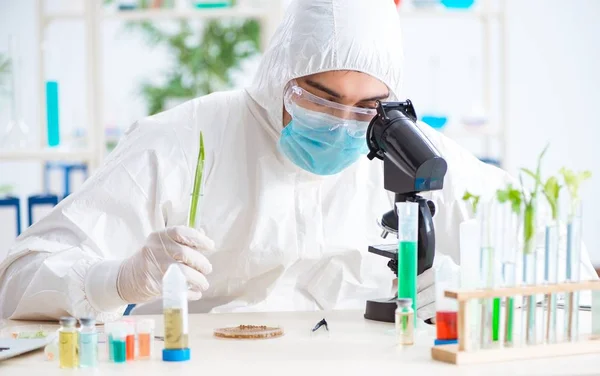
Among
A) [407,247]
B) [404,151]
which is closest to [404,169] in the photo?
[404,151]

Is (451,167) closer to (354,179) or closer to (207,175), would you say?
(354,179)

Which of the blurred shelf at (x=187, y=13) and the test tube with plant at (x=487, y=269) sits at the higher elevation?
the blurred shelf at (x=187, y=13)

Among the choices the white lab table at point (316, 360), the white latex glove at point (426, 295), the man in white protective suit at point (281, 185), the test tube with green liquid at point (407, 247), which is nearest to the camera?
the white lab table at point (316, 360)

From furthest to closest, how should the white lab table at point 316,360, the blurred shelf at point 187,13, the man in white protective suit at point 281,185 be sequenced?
the blurred shelf at point 187,13 → the man in white protective suit at point 281,185 → the white lab table at point 316,360

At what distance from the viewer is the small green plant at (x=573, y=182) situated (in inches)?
51.4

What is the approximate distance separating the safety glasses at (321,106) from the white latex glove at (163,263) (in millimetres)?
533

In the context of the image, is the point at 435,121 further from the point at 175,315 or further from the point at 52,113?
the point at 175,315

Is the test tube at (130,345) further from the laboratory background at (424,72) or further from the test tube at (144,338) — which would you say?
the laboratory background at (424,72)

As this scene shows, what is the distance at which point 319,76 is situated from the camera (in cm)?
198

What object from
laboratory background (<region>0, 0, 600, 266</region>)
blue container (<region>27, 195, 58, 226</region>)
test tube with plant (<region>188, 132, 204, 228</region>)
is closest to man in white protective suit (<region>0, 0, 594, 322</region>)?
test tube with plant (<region>188, 132, 204, 228</region>)

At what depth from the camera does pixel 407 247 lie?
4.81 feet

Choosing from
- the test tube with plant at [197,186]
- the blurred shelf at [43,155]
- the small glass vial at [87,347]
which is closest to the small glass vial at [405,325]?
the test tube with plant at [197,186]

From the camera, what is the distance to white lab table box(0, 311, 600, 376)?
1227mm

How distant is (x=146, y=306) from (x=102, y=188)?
0.35 metres
